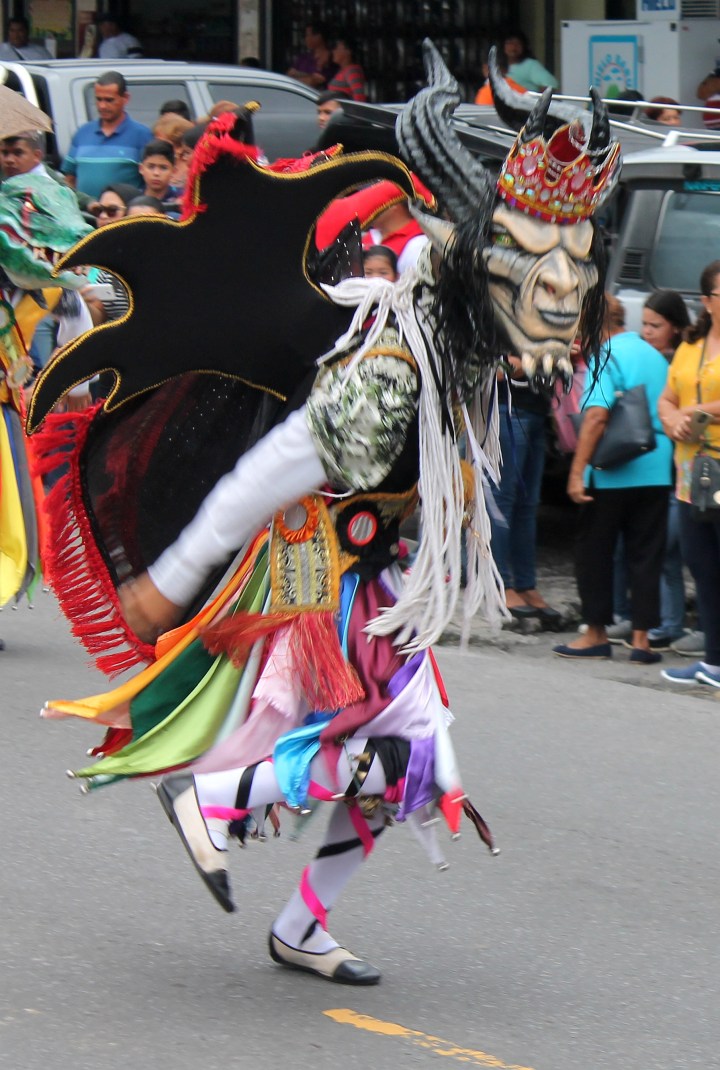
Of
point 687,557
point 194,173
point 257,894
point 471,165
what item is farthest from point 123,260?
point 687,557

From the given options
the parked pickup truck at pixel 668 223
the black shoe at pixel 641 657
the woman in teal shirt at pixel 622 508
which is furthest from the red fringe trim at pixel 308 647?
the parked pickup truck at pixel 668 223

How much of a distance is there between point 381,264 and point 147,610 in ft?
11.3

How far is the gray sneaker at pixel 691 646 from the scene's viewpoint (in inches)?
302

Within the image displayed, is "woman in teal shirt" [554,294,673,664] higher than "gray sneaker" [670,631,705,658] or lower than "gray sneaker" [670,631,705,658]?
higher

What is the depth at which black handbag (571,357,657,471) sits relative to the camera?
23.9ft

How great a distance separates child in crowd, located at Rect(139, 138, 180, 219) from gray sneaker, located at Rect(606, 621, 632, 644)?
325 centimetres

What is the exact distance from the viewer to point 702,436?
6969mm

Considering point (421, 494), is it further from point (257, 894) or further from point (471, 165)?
point (257, 894)

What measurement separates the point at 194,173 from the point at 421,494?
83 cm

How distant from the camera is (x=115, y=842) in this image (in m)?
4.96

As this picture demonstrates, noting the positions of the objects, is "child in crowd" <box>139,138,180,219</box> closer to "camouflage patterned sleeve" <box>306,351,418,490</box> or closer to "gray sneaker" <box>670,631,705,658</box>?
"gray sneaker" <box>670,631,705,658</box>

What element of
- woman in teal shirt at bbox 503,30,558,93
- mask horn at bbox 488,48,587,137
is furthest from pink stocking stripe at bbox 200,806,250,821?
woman in teal shirt at bbox 503,30,558,93

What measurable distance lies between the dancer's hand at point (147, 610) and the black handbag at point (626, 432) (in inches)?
148

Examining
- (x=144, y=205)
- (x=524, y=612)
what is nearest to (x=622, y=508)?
(x=524, y=612)
